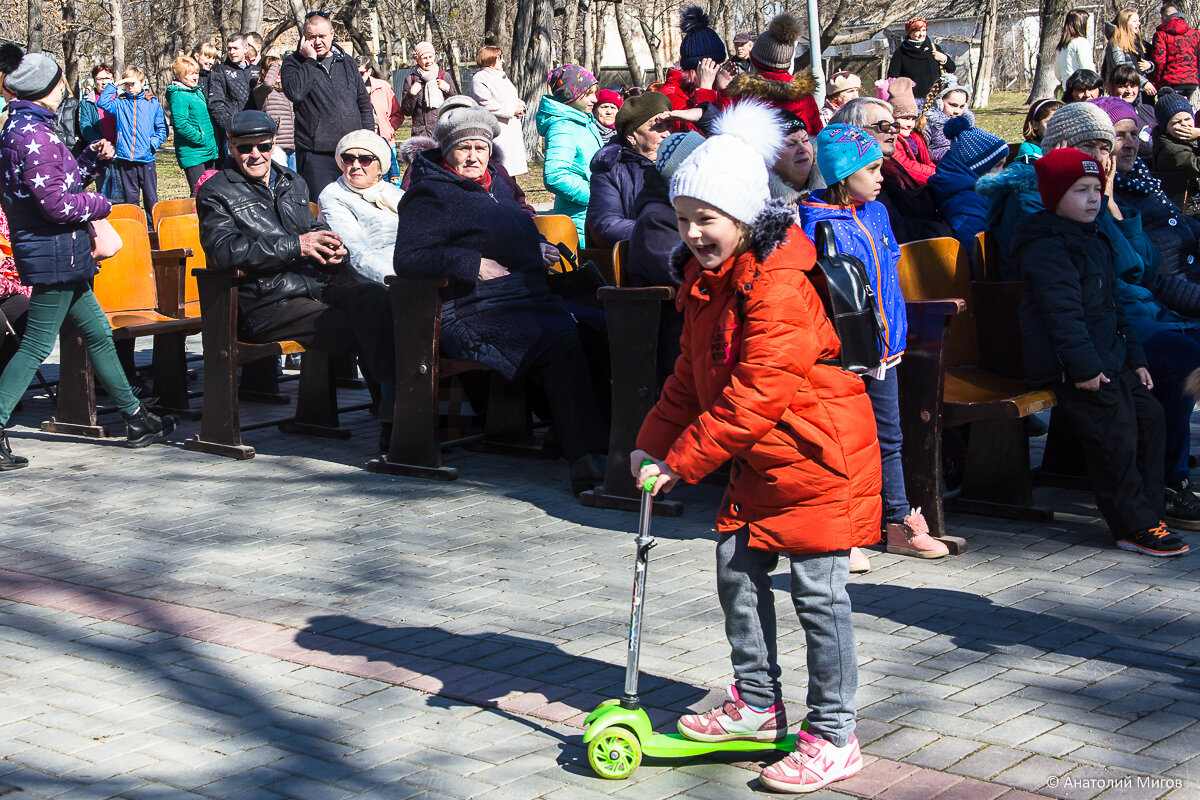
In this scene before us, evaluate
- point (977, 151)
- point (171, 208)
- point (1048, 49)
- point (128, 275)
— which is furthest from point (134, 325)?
point (1048, 49)

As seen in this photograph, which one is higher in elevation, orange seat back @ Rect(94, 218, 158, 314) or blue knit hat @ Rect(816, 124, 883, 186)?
blue knit hat @ Rect(816, 124, 883, 186)

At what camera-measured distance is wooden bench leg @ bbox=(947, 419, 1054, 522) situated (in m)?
6.11

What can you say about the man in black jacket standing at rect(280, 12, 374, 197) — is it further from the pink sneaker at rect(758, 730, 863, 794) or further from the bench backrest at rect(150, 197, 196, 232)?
the pink sneaker at rect(758, 730, 863, 794)

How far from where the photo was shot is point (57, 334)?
25.4ft

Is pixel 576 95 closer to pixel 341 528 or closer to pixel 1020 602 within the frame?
pixel 341 528

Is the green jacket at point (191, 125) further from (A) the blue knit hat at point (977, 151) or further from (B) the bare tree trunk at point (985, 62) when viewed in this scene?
(B) the bare tree trunk at point (985, 62)

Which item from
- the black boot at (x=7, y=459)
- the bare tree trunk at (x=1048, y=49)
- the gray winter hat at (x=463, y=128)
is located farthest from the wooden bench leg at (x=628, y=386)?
the bare tree trunk at (x=1048, y=49)

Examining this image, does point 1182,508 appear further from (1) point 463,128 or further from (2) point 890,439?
(1) point 463,128

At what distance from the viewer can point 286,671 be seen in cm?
447

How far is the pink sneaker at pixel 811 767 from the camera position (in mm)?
3533

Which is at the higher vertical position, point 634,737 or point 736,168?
point 736,168

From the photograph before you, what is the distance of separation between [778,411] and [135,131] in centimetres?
1375

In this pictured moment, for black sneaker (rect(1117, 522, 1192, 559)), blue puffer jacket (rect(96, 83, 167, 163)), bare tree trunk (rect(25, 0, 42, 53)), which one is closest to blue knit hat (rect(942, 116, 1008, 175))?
black sneaker (rect(1117, 522, 1192, 559))

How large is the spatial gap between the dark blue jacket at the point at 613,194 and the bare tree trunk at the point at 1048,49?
2231 cm
